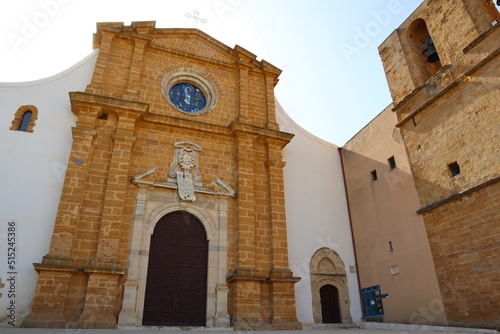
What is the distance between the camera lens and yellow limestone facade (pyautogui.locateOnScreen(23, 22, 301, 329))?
292 inches

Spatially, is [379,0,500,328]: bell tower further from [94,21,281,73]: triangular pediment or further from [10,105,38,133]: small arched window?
[10,105,38,133]: small arched window

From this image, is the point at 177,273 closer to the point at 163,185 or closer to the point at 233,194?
the point at 163,185

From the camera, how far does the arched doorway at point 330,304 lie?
31.2 ft

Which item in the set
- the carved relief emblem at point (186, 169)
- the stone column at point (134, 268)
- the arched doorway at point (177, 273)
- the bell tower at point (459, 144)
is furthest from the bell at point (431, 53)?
the stone column at point (134, 268)

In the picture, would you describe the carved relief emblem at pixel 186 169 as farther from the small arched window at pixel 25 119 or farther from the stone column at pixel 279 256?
the small arched window at pixel 25 119

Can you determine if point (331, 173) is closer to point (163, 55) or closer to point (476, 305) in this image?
point (476, 305)

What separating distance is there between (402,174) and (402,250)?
194 centimetres

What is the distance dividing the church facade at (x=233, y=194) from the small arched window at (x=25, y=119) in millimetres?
34

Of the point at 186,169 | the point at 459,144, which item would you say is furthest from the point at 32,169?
the point at 459,144

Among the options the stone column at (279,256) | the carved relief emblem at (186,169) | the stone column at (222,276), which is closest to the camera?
the stone column at (222,276)

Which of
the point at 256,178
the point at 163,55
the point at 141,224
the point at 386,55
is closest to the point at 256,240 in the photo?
the point at 256,178

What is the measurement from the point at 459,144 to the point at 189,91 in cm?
717

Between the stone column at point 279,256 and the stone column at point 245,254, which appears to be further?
the stone column at point 279,256

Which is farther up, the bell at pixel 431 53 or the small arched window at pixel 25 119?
the bell at pixel 431 53
